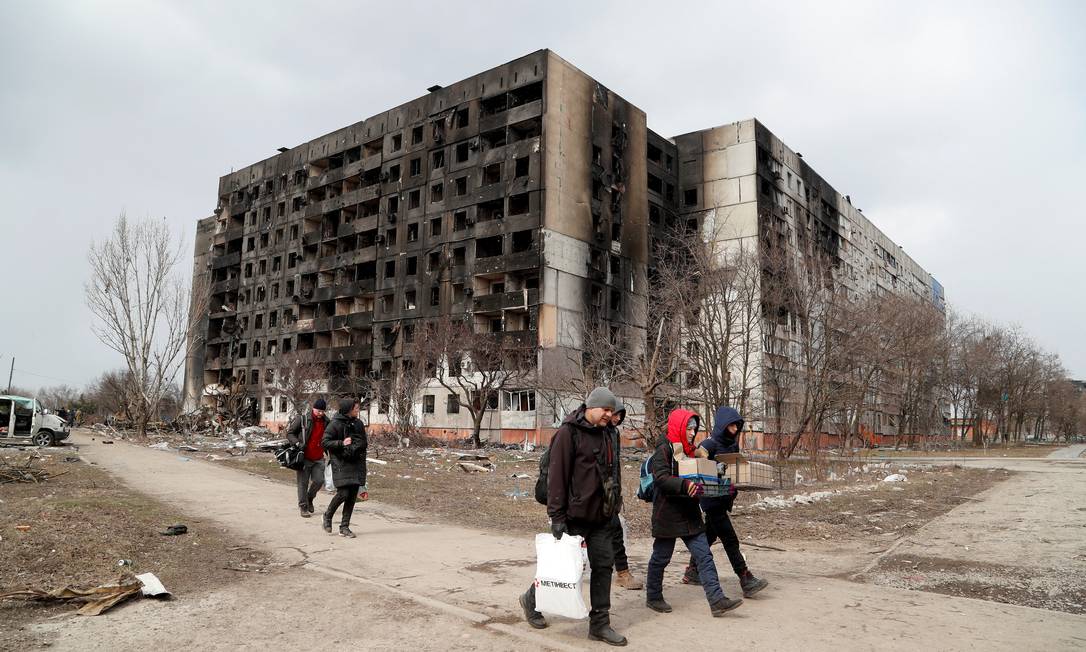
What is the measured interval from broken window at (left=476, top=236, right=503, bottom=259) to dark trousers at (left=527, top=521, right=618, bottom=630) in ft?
138

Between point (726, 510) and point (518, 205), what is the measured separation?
136ft

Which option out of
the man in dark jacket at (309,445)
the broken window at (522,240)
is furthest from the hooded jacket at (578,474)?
the broken window at (522,240)

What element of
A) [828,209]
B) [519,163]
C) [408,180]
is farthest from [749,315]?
[828,209]

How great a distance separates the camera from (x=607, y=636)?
4844 mm

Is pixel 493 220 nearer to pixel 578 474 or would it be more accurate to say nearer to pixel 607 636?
pixel 578 474

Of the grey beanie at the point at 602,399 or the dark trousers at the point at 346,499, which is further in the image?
the dark trousers at the point at 346,499

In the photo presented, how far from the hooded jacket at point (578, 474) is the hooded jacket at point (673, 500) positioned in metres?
0.58

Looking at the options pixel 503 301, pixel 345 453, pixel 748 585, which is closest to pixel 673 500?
pixel 748 585

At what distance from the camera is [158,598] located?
5.84m

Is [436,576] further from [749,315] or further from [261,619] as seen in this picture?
[749,315]

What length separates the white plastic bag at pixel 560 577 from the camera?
4781mm

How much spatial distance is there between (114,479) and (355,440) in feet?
29.8

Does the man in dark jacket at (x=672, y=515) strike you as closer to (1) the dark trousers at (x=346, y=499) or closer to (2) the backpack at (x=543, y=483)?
(2) the backpack at (x=543, y=483)

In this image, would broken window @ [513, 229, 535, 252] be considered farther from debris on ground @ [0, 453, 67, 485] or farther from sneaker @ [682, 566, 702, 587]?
sneaker @ [682, 566, 702, 587]
